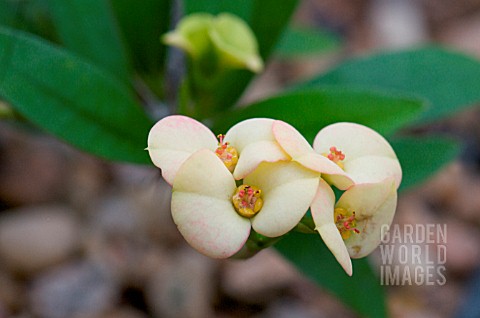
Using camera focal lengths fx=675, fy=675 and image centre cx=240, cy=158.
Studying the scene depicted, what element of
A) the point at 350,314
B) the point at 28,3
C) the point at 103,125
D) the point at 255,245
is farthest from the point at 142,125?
the point at 350,314

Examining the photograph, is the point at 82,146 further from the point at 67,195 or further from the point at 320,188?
the point at 67,195

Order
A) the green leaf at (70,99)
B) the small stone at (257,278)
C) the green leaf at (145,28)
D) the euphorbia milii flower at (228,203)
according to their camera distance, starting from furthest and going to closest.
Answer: the small stone at (257,278)
the green leaf at (145,28)
the green leaf at (70,99)
the euphorbia milii flower at (228,203)

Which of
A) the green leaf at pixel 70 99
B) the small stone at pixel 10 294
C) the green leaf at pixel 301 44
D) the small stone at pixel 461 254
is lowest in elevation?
the small stone at pixel 10 294

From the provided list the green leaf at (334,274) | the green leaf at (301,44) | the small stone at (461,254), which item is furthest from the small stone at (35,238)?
the small stone at (461,254)

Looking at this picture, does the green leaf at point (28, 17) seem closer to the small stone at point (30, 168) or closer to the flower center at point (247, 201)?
the small stone at point (30, 168)

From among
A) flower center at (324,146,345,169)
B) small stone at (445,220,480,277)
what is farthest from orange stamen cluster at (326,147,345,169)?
small stone at (445,220,480,277)

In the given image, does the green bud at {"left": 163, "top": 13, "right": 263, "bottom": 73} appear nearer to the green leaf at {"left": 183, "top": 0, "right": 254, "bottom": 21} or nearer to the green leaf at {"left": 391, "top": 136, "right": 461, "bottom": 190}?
the green leaf at {"left": 183, "top": 0, "right": 254, "bottom": 21}

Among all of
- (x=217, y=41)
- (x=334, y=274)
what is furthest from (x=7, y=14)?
(x=334, y=274)
